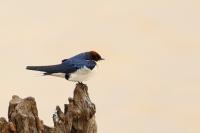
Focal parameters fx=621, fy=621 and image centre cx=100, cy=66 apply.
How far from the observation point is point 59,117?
15367 millimetres

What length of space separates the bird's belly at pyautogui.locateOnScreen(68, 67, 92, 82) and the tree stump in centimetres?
118

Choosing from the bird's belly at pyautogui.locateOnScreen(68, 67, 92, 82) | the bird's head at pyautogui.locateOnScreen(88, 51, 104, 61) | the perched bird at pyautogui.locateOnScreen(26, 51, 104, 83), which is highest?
the bird's head at pyautogui.locateOnScreen(88, 51, 104, 61)

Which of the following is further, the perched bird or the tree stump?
the perched bird

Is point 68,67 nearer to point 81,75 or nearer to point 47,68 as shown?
point 81,75

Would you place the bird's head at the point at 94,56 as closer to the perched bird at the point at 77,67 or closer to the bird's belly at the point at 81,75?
the perched bird at the point at 77,67

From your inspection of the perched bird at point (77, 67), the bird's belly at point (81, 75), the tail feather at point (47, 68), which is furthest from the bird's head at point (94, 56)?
the tail feather at point (47, 68)

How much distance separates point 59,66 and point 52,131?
9.52 feet

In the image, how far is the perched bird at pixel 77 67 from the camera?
17.3 metres

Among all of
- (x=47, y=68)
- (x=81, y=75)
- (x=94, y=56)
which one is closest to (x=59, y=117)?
(x=81, y=75)

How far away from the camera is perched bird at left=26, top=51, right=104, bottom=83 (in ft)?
56.9

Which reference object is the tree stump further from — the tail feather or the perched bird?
the tail feather

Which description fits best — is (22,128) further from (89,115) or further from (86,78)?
(86,78)

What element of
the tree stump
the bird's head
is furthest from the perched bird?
the tree stump

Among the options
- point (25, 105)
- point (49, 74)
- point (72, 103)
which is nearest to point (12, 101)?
point (25, 105)
